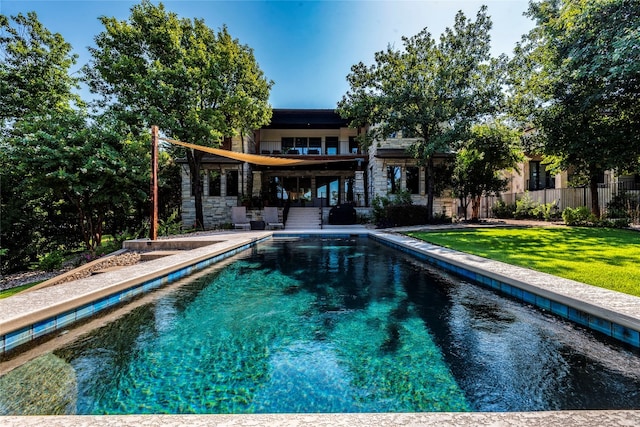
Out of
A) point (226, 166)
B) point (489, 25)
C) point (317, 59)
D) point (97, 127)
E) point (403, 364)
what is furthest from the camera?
point (226, 166)

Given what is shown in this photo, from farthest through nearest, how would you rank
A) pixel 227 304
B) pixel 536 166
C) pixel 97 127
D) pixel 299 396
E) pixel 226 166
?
pixel 536 166 < pixel 226 166 < pixel 97 127 < pixel 227 304 < pixel 299 396

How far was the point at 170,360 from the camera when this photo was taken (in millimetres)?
2766

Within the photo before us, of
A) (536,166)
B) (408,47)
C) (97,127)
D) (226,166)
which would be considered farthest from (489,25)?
(97,127)

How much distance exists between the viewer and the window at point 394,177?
16.9m

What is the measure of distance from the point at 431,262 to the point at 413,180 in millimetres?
11164

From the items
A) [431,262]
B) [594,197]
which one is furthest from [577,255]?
[594,197]

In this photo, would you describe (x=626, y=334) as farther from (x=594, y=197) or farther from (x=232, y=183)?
(x=232, y=183)

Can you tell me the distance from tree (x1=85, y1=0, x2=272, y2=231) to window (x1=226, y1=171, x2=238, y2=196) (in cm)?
386

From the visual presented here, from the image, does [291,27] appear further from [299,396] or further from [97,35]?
[299,396]

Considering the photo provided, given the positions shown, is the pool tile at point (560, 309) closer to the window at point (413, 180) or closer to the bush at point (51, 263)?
the bush at point (51, 263)

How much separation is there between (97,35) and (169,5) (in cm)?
327

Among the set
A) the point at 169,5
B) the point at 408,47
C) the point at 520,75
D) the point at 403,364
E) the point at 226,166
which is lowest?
the point at 403,364

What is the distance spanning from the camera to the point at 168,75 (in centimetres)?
1191

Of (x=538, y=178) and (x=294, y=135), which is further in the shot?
(x=538, y=178)
